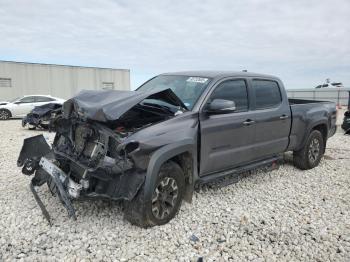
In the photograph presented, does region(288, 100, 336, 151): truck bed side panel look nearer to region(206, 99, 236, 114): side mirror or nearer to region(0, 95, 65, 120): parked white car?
region(206, 99, 236, 114): side mirror

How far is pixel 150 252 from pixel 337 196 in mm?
3286

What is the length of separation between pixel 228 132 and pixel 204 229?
140cm

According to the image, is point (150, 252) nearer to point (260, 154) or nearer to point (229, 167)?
point (229, 167)

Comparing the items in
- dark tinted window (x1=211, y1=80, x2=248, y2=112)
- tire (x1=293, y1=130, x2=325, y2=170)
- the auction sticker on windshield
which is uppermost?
the auction sticker on windshield

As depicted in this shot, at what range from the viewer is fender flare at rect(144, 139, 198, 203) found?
376 centimetres

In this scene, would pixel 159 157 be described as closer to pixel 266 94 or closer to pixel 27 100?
pixel 266 94

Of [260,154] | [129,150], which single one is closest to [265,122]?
Result: [260,154]

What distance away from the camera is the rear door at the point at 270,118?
555 centimetres

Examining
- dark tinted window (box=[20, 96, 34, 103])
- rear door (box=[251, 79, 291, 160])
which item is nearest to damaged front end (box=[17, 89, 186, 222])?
rear door (box=[251, 79, 291, 160])

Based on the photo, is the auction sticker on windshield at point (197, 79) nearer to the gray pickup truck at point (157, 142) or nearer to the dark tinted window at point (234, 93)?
the gray pickup truck at point (157, 142)

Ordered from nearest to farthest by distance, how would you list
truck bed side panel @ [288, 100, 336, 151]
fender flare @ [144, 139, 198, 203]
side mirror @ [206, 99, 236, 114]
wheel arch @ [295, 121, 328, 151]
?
fender flare @ [144, 139, 198, 203]
side mirror @ [206, 99, 236, 114]
truck bed side panel @ [288, 100, 336, 151]
wheel arch @ [295, 121, 328, 151]

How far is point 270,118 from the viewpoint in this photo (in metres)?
5.73

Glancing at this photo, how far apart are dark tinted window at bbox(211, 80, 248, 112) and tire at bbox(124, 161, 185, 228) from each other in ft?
4.24

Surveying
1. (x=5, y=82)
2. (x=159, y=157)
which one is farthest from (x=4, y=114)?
(x=159, y=157)
